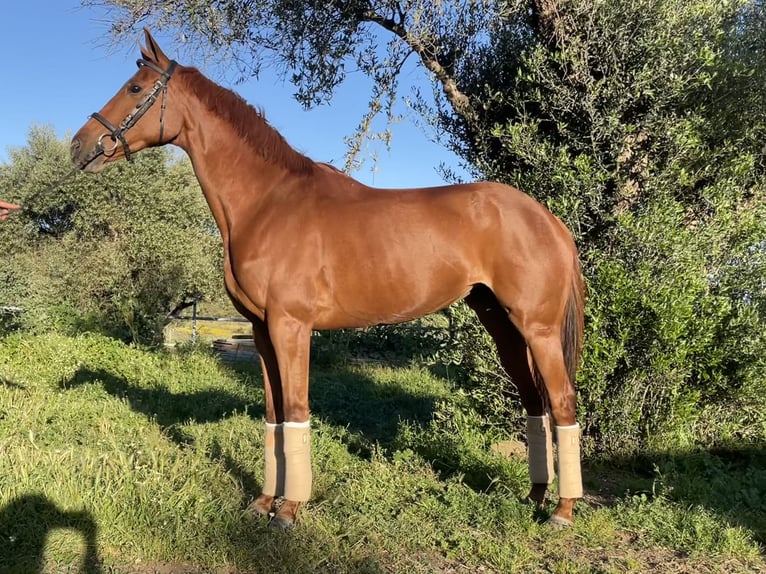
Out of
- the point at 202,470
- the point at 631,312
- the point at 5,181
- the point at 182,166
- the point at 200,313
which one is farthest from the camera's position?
the point at 200,313

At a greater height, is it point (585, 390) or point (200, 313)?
point (200, 313)

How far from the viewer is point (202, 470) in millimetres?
3729

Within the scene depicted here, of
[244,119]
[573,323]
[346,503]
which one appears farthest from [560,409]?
[244,119]

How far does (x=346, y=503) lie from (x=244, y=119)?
8.33 feet

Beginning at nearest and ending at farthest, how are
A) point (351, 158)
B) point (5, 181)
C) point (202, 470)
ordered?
point (202, 470)
point (351, 158)
point (5, 181)

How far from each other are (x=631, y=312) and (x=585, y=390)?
31.5 inches

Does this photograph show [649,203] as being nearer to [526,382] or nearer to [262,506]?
[526,382]

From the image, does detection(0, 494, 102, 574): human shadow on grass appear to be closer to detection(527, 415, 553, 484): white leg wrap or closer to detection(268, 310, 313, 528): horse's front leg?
detection(268, 310, 313, 528): horse's front leg

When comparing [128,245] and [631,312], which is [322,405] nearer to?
[631,312]

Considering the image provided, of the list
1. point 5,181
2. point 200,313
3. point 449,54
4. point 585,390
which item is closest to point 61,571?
point 585,390

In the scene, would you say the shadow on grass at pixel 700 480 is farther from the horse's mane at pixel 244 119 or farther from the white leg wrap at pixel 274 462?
the horse's mane at pixel 244 119

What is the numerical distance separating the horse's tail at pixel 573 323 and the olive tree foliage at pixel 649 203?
3.41 feet

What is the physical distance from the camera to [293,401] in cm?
308

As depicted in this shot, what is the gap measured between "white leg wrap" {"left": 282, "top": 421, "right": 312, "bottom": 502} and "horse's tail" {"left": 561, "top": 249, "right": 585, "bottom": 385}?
1.73 meters
